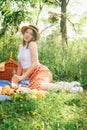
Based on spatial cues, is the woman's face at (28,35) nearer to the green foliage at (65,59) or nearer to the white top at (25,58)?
the white top at (25,58)

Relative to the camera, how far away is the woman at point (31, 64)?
316 inches

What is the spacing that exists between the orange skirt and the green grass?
0.91 m

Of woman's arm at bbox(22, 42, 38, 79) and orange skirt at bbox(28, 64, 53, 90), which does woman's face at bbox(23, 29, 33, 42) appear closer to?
woman's arm at bbox(22, 42, 38, 79)

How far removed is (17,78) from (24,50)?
0.62 m

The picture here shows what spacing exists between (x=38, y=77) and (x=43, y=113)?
222 centimetres

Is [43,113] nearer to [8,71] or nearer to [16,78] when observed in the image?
[16,78]

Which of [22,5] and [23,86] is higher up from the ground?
[22,5]

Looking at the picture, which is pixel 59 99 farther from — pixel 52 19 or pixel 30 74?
pixel 52 19

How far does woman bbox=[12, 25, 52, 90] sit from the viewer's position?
8031 millimetres

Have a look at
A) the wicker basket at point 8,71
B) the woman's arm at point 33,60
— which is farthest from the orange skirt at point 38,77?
the wicker basket at point 8,71

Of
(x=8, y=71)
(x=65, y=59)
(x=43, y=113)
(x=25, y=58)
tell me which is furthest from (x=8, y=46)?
(x=43, y=113)

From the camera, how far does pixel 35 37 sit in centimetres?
830

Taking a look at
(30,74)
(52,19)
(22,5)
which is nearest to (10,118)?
(30,74)

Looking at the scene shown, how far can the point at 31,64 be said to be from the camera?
26.9 feet
